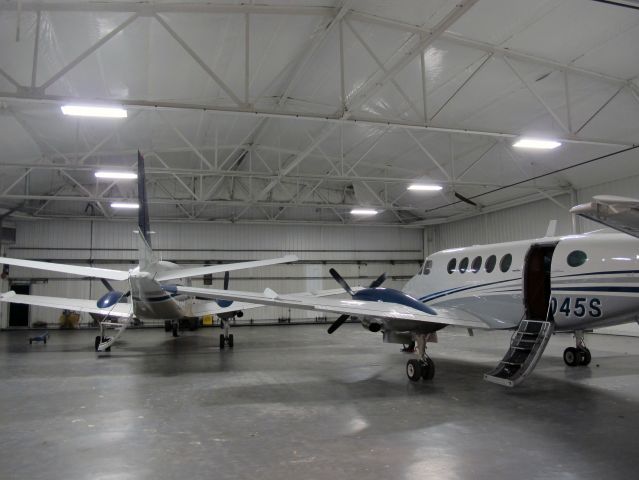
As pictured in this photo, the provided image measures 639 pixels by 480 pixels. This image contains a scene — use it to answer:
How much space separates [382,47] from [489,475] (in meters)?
10.1

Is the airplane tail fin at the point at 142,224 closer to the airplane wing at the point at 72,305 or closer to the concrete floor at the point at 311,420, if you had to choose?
the concrete floor at the point at 311,420

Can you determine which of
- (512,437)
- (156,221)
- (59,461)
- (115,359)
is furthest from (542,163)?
(156,221)

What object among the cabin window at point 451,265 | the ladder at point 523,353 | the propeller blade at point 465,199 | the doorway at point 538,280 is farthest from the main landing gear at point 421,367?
the propeller blade at point 465,199

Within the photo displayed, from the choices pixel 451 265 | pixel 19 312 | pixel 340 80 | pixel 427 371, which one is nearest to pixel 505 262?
pixel 451 265

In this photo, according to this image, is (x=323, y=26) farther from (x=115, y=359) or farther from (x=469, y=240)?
(x=469, y=240)

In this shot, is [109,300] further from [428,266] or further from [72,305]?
[428,266]

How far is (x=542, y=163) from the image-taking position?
17609mm

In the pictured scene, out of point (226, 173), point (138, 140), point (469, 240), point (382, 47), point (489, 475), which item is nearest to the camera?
point (489, 475)

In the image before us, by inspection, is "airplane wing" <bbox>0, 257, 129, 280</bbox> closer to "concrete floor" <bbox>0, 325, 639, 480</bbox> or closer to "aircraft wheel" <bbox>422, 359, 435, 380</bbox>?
"concrete floor" <bbox>0, 325, 639, 480</bbox>

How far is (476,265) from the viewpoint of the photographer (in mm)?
10977

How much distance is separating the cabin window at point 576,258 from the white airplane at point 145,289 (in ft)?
19.0

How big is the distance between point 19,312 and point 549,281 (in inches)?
1006

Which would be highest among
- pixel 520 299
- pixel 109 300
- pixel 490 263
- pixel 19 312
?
pixel 490 263

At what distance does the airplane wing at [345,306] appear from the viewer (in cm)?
858
